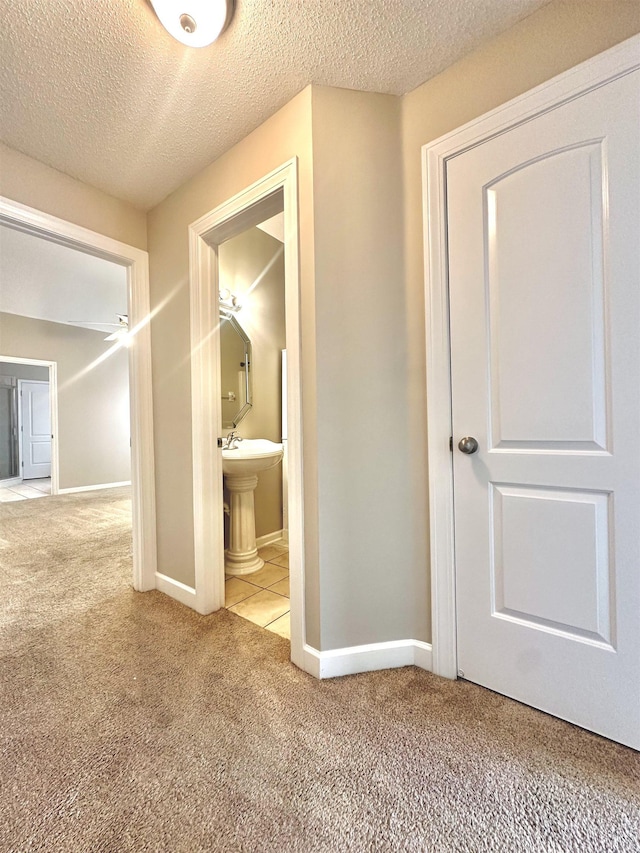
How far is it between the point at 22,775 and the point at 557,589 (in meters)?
1.70

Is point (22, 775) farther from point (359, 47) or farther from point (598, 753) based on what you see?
point (359, 47)

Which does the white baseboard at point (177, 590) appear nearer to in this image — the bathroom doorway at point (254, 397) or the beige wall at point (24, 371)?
the bathroom doorway at point (254, 397)

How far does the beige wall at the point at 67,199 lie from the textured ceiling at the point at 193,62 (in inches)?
3.3

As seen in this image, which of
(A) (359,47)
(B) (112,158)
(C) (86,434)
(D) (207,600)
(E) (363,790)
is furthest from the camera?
(C) (86,434)

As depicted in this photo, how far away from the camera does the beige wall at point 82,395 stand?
5.16 metres

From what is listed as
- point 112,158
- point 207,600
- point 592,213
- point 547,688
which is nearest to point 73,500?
point 207,600

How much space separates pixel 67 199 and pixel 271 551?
260 centimetres

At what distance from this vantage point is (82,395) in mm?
5750

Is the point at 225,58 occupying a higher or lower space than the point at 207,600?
higher

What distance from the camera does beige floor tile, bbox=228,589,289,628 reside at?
1.83 m

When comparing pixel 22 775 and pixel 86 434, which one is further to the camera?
pixel 86 434

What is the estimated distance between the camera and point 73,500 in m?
4.91

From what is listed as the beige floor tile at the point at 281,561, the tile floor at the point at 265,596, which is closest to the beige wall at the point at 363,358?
the tile floor at the point at 265,596

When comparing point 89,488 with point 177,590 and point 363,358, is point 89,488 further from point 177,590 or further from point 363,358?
point 363,358
